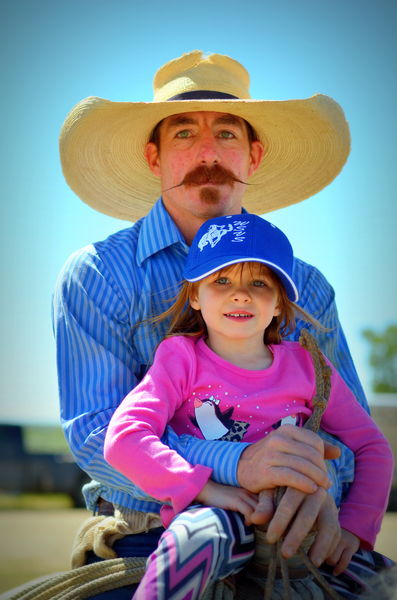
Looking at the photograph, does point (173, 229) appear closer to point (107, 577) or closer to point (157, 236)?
point (157, 236)

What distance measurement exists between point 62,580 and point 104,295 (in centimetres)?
110

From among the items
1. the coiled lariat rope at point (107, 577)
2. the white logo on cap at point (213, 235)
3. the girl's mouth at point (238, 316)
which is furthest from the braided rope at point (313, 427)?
the white logo on cap at point (213, 235)

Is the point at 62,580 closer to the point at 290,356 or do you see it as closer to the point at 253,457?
the point at 253,457

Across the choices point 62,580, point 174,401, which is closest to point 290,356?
point 174,401

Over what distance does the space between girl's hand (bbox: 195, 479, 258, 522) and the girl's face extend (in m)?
0.61

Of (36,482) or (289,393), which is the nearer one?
(289,393)

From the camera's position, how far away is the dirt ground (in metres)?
6.66

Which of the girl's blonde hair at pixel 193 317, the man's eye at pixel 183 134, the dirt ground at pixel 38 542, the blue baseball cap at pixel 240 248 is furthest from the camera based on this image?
the dirt ground at pixel 38 542

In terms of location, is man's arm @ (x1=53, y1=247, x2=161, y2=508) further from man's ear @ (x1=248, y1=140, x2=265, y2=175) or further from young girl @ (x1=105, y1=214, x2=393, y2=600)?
man's ear @ (x1=248, y1=140, x2=265, y2=175)

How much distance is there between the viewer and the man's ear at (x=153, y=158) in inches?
154

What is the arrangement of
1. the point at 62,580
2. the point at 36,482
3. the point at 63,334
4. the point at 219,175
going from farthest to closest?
the point at 36,482, the point at 219,175, the point at 63,334, the point at 62,580

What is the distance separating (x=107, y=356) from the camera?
2.94 m

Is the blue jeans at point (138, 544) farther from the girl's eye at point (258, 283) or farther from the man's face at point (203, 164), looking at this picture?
the man's face at point (203, 164)

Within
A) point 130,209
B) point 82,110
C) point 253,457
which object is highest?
point 82,110
